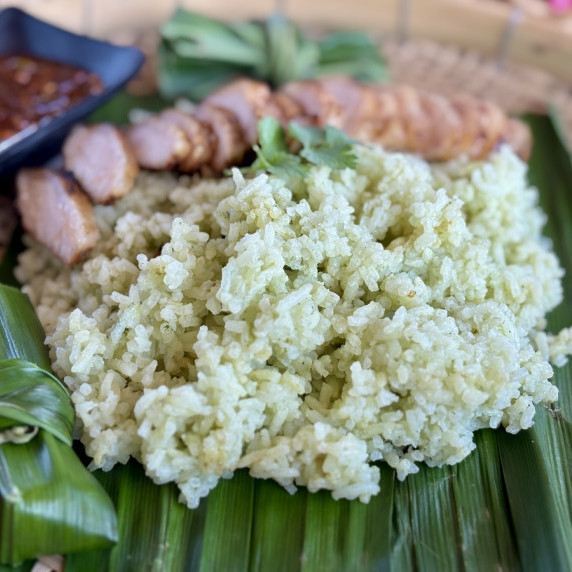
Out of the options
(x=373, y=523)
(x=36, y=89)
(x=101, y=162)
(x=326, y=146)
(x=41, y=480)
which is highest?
(x=326, y=146)

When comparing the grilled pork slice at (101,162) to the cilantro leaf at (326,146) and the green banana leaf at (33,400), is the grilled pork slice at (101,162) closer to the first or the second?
the cilantro leaf at (326,146)

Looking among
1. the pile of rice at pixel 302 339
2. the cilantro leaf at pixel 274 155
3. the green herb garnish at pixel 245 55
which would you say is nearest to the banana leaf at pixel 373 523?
the pile of rice at pixel 302 339

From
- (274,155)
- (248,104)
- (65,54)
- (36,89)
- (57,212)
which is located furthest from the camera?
(65,54)

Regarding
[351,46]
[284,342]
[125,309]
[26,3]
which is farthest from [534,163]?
[26,3]

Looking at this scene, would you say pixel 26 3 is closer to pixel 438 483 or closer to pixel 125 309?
pixel 125 309

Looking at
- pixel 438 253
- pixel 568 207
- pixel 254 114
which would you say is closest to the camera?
pixel 438 253

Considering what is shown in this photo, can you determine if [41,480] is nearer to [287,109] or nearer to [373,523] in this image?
[373,523]

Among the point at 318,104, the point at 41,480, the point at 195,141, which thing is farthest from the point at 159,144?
the point at 41,480
